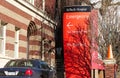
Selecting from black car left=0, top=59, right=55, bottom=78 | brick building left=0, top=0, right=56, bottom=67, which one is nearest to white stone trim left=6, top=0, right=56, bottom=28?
brick building left=0, top=0, right=56, bottom=67

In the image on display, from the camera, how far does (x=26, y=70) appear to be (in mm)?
18078

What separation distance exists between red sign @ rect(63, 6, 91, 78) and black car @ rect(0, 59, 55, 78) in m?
9.84

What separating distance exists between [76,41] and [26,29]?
14.2 feet

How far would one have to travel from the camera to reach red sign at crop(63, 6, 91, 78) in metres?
30.5

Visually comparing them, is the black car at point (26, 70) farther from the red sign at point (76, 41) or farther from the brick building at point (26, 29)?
the red sign at point (76, 41)

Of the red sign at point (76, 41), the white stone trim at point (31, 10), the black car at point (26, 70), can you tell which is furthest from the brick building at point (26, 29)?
the black car at point (26, 70)

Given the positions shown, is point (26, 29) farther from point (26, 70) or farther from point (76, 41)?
point (26, 70)

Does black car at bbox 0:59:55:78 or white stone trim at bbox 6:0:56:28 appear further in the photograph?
white stone trim at bbox 6:0:56:28

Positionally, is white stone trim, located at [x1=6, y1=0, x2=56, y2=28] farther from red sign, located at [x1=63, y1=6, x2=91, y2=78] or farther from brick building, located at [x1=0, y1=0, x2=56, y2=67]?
red sign, located at [x1=63, y1=6, x2=91, y2=78]

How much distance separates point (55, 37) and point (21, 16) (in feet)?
38.2

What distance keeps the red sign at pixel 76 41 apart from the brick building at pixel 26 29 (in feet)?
9.82

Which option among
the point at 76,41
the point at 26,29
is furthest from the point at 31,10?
the point at 76,41

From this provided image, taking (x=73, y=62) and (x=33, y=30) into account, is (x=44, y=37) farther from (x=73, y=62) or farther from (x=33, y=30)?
(x=73, y=62)

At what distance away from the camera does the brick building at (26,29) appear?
25.3 meters
